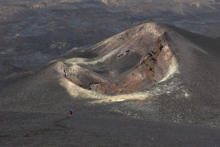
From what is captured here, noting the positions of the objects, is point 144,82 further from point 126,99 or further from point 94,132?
point 94,132

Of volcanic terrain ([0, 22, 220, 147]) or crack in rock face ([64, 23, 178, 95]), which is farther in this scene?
crack in rock face ([64, 23, 178, 95])

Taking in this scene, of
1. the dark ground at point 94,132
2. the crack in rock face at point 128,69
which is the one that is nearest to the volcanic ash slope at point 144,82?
the crack in rock face at point 128,69

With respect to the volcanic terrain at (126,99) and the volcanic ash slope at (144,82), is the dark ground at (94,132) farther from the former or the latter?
the volcanic ash slope at (144,82)

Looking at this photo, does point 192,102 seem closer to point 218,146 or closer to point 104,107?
point 104,107

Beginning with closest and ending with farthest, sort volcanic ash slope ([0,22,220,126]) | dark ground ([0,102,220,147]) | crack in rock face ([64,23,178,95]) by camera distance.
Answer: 1. dark ground ([0,102,220,147])
2. volcanic ash slope ([0,22,220,126])
3. crack in rock face ([64,23,178,95])

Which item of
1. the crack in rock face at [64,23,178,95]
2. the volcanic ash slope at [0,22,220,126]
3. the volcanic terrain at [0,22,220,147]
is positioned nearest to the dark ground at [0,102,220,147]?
the volcanic terrain at [0,22,220,147]

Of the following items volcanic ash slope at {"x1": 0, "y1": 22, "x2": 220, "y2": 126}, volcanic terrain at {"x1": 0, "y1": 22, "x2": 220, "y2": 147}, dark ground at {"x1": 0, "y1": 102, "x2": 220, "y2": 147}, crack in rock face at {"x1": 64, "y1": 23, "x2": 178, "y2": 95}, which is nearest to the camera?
dark ground at {"x1": 0, "y1": 102, "x2": 220, "y2": 147}

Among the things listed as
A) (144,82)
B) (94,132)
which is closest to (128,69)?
(144,82)

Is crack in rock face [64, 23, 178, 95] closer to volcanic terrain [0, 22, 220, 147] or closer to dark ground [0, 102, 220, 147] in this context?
volcanic terrain [0, 22, 220, 147]
